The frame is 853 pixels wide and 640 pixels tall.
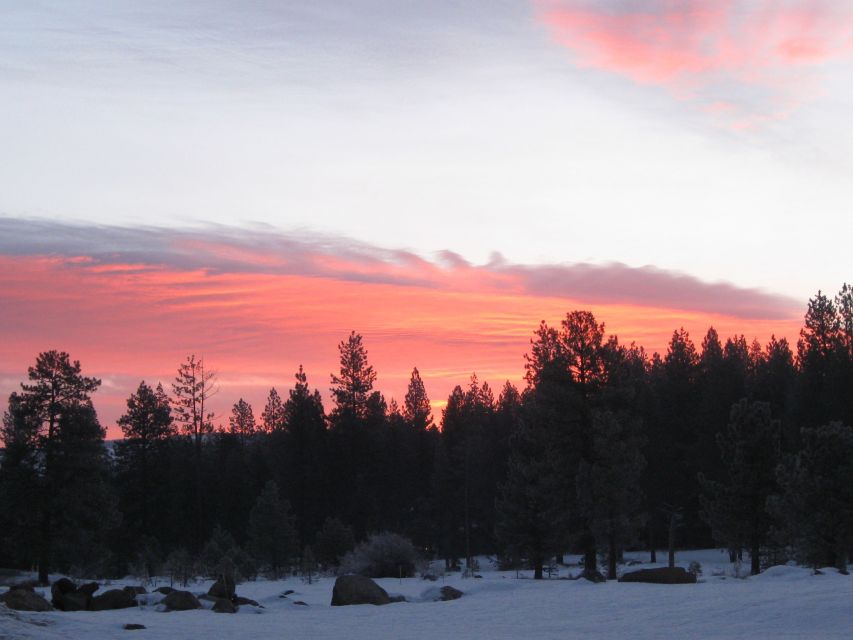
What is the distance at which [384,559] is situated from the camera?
32.5 m

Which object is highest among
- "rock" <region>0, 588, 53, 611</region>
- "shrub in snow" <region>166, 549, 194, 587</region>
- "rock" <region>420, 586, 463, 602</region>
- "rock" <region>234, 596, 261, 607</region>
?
"rock" <region>0, 588, 53, 611</region>

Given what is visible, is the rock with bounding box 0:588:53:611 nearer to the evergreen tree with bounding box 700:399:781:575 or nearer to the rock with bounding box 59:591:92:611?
the rock with bounding box 59:591:92:611

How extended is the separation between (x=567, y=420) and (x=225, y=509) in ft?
130

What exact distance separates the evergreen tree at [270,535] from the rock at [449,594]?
22427mm

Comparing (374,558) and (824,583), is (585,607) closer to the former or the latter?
(824,583)

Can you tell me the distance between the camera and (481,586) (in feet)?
85.3

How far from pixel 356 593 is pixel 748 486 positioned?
1888 centimetres

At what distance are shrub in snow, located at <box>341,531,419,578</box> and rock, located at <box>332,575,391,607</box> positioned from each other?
29.0 ft

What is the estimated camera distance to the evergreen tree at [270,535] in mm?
45469

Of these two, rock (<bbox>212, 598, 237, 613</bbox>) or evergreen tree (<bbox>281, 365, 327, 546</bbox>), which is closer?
rock (<bbox>212, 598, 237, 613</bbox>)

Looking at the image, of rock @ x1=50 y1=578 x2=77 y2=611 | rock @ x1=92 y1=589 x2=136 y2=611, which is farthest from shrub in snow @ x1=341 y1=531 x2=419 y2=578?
rock @ x1=50 y1=578 x2=77 y2=611

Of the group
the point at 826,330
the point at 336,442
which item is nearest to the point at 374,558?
the point at 336,442

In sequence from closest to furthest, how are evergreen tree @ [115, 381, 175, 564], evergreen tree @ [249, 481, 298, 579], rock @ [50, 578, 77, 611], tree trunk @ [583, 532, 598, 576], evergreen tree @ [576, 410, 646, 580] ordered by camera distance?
1. rock @ [50, 578, 77, 611]
2. evergreen tree @ [576, 410, 646, 580]
3. tree trunk @ [583, 532, 598, 576]
4. evergreen tree @ [249, 481, 298, 579]
5. evergreen tree @ [115, 381, 175, 564]

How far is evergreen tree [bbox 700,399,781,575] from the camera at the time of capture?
35.0 meters
